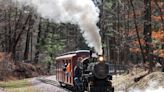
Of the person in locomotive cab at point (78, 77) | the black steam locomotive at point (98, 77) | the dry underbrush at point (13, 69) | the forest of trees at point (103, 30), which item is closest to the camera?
the black steam locomotive at point (98, 77)

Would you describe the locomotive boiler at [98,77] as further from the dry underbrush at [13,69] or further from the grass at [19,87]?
the dry underbrush at [13,69]

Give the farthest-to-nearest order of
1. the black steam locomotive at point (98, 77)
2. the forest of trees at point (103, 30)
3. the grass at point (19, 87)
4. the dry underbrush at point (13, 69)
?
the dry underbrush at point (13, 69)
the forest of trees at point (103, 30)
the grass at point (19, 87)
the black steam locomotive at point (98, 77)

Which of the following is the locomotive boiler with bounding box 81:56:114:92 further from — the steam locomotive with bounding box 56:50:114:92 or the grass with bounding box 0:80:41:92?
the grass with bounding box 0:80:41:92

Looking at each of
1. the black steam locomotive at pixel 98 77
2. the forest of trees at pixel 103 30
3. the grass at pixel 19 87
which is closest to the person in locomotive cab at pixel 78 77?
the black steam locomotive at pixel 98 77

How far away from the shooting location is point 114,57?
63750 millimetres

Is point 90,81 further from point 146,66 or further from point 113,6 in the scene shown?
point 113,6

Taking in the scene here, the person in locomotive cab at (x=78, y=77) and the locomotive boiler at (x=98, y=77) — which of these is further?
the person in locomotive cab at (x=78, y=77)

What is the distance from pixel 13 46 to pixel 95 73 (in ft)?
123

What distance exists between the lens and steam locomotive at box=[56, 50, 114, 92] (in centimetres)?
2036

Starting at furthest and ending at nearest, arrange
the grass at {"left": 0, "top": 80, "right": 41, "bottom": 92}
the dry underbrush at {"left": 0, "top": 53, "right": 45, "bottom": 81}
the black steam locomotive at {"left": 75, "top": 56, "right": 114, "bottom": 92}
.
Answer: the dry underbrush at {"left": 0, "top": 53, "right": 45, "bottom": 81}
the grass at {"left": 0, "top": 80, "right": 41, "bottom": 92}
the black steam locomotive at {"left": 75, "top": 56, "right": 114, "bottom": 92}

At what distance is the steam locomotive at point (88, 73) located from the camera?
66.8ft

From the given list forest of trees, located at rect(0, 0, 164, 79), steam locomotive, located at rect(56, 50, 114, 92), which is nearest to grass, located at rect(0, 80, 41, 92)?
steam locomotive, located at rect(56, 50, 114, 92)

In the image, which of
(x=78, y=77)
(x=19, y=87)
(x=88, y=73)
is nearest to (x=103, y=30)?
(x=19, y=87)

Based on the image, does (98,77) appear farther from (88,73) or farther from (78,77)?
(78,77)
